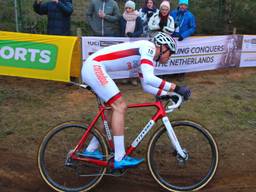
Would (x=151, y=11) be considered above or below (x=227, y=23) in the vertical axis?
above

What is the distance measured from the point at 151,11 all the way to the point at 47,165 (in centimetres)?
552

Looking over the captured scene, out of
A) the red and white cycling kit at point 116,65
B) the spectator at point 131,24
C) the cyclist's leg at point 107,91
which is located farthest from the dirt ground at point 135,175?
the spectator at point 131,24

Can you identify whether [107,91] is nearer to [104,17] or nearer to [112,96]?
[112,96]

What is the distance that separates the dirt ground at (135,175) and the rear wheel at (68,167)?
0.16 meters

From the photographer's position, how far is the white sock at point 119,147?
4984 mm

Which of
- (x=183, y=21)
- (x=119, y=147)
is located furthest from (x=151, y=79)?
(x=183, y=21)

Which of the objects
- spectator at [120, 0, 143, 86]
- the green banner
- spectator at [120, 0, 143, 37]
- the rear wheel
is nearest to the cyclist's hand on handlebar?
the rear wheel

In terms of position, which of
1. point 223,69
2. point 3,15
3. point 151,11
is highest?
point 151,11

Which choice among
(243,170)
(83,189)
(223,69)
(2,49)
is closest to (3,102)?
(2,49)

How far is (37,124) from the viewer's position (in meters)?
7.27

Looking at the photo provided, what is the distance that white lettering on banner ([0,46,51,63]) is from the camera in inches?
346

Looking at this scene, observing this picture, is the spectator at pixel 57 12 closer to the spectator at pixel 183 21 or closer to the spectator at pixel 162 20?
the spectator at pixel 162 20

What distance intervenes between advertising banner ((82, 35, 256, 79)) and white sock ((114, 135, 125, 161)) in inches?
189

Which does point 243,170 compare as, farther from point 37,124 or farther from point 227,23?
point 227,23
